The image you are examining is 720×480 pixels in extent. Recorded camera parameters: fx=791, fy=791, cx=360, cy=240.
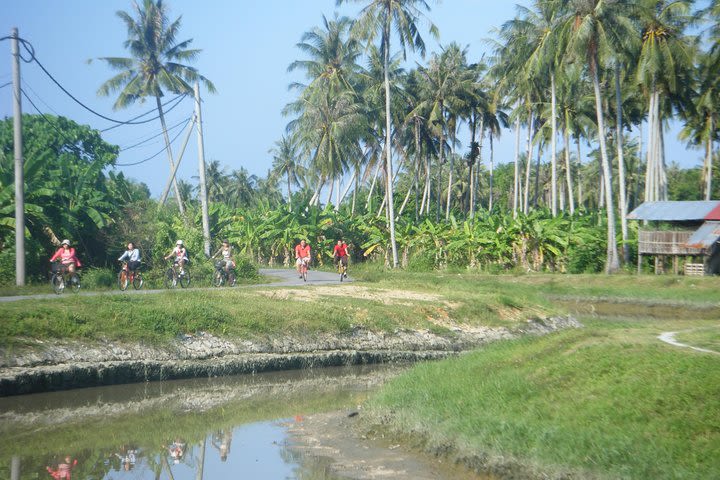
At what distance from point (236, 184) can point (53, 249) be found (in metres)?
71.1

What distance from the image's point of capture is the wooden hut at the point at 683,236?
1426 inches

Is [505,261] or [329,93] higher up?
[329,93]

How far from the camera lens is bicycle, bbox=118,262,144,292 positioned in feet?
83.7

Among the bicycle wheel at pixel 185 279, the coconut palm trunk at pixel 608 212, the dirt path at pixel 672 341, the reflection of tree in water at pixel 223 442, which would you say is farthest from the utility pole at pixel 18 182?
the coconut palm trunk at pixel 608 212

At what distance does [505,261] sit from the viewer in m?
43.2

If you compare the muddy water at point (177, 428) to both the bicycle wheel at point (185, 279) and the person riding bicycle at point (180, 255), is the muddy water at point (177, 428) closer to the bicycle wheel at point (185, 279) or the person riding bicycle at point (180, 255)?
the person riding bicycle at point (180, 255)

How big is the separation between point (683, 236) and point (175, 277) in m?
23.9

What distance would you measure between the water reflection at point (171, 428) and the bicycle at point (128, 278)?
10.2 m

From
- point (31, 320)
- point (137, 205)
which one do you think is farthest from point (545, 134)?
point (31, 320)

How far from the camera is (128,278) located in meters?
25.6

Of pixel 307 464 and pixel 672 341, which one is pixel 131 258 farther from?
pixel 672 341

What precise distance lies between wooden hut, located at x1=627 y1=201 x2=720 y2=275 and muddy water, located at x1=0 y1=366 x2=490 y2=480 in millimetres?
24908

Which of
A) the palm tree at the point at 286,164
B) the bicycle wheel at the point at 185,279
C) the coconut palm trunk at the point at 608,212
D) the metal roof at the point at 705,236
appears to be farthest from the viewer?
the palm tree at the point at 286,164

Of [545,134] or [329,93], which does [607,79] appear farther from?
[329,93]
